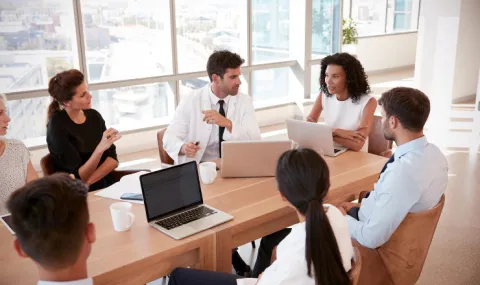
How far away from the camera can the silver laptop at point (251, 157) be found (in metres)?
2.56

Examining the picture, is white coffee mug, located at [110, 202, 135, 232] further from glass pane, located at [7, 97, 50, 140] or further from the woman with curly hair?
glass pane, located at [7, 97, 50, 140]

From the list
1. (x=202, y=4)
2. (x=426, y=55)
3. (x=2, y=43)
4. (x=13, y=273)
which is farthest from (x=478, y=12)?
(x=13, y=273)

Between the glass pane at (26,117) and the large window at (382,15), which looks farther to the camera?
the large window at (382,15)

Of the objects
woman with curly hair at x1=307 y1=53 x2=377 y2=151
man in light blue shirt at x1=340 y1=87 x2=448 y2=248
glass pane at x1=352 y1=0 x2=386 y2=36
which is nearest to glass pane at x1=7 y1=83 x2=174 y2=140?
woman with curly hair at x1=307 y1=53 x2=377 y2=151

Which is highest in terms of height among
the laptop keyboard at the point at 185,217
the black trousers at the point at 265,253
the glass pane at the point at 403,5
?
the glass pane at the point at 403,5

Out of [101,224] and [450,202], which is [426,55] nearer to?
[450,202]

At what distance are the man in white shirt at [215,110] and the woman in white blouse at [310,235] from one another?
152cm

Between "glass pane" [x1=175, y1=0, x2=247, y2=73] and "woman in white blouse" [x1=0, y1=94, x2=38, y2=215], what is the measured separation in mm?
3484

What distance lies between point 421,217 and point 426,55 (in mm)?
4890

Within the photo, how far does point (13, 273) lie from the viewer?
1.76 metres

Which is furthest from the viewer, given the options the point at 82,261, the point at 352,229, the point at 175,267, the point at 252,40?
the point at 252,40

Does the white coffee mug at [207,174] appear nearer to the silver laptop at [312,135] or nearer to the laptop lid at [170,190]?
the laptop lid at [170,190]

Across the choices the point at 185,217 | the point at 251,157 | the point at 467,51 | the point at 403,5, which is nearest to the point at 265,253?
the point at 251,157

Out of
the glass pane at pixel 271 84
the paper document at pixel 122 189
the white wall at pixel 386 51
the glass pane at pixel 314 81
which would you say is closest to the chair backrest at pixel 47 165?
the paper document at pixel 122 189
